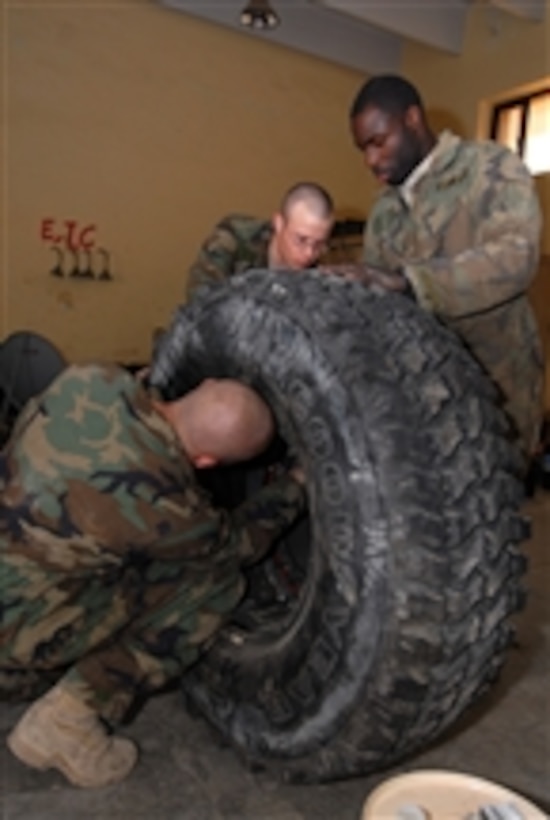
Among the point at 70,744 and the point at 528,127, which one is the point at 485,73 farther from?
the point at 70,744

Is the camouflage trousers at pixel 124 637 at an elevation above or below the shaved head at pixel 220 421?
below

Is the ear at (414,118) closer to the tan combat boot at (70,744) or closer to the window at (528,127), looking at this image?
the tan combat boot at (70,744)

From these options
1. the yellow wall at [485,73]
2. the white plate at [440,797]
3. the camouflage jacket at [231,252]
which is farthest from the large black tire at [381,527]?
the yellow wall at [485,73]

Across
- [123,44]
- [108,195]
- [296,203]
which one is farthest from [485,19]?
[296,203]

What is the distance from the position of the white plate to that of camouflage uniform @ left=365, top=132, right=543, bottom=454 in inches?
30.8

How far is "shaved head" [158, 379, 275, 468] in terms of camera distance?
1.15 m

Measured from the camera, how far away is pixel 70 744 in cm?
115

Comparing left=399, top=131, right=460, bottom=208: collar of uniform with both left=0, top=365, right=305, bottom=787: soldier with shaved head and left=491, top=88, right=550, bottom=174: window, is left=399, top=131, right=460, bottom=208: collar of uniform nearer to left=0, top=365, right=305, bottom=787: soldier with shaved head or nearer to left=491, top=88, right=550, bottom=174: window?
left=0, top=365, right=305, bottom=787: soldier with shaved head

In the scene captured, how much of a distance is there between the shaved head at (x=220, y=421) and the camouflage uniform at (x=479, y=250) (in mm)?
383

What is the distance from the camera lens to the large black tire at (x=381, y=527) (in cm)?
91

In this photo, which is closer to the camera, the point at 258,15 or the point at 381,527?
the point at 381,527

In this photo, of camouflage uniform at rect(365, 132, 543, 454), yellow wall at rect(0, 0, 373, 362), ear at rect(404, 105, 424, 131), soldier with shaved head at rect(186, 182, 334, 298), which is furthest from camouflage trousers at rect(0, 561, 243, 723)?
yellow wall at rect(0, 0, 373, 362)

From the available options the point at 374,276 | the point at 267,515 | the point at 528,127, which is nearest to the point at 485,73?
the point at 528,127

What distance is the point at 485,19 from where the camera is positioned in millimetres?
5324
